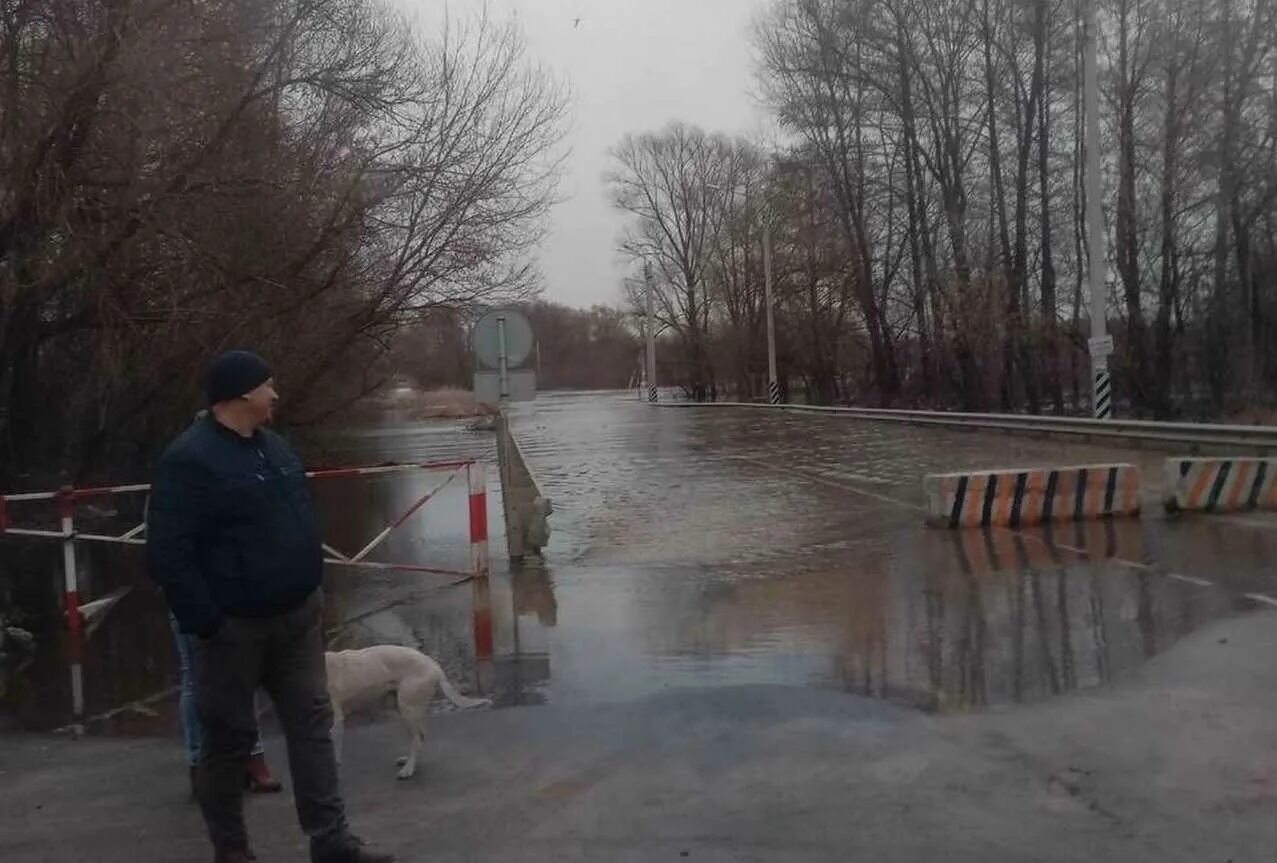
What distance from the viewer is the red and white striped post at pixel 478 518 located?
38.1 feet

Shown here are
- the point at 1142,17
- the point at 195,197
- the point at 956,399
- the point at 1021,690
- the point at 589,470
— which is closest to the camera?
the point at 1021,690

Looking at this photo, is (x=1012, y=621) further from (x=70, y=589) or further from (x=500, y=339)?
(x=70, y=589)

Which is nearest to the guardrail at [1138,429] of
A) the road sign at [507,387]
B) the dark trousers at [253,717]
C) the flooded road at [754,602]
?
the flooded road at [754,602]

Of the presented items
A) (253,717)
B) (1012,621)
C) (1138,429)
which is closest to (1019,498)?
(1012,621)

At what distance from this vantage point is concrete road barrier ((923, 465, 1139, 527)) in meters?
14.2

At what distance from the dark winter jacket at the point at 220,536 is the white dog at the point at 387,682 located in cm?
140

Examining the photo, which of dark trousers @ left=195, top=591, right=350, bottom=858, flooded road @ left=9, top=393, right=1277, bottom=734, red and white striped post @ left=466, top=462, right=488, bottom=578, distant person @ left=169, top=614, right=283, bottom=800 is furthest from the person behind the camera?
red and white striped post @ left=466, top=462, right=488, bottom=578

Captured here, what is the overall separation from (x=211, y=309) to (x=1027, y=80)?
34.5 meters

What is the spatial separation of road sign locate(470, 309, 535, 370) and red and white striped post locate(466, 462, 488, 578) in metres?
1.80

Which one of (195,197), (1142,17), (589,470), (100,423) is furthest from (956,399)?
(195,197)

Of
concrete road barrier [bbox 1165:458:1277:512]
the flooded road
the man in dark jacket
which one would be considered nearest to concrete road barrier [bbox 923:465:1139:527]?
the flooded road

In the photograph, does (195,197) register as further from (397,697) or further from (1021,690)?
(1021,690)

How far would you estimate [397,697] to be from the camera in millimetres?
5984

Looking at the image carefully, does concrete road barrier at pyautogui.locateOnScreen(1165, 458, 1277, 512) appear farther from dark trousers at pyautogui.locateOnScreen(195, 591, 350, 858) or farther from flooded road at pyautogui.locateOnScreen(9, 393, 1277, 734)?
dark trousers at pyautogui.locateOnScreen(195, 591, 350, 858)
